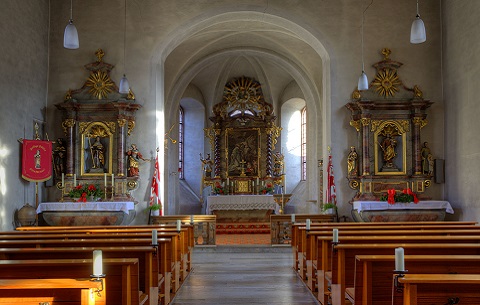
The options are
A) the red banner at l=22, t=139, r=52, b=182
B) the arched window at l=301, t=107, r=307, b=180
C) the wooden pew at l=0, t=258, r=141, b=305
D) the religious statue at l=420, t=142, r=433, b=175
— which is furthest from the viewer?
the arched window at l=301, t=107, r=307, b=180

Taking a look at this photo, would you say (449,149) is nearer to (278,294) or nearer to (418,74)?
(418,74)

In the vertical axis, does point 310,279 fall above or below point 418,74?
below

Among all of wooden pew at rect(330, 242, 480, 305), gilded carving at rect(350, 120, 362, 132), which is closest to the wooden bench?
gilded carving at rect(350, 120, 362, 132)

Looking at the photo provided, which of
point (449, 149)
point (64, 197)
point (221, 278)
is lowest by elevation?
point (221, 278)

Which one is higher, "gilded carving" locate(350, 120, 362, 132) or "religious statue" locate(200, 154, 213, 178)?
"gilded carving" locate(350, 120, 362, 132)

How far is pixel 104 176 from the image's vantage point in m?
14.1

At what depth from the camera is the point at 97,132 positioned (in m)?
14.4

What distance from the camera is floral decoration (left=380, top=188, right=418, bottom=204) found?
1320 centimetres

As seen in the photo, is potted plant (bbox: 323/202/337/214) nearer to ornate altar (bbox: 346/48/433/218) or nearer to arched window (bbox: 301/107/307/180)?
ornate altar (bbox: 346/48/433/218)

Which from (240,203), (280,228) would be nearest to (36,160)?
(280,228)

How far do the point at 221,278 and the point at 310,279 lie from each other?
1577mm

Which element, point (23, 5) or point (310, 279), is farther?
point (23, 5)

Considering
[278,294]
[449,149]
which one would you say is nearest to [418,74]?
[449,149]

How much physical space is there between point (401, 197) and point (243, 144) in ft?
31.9
